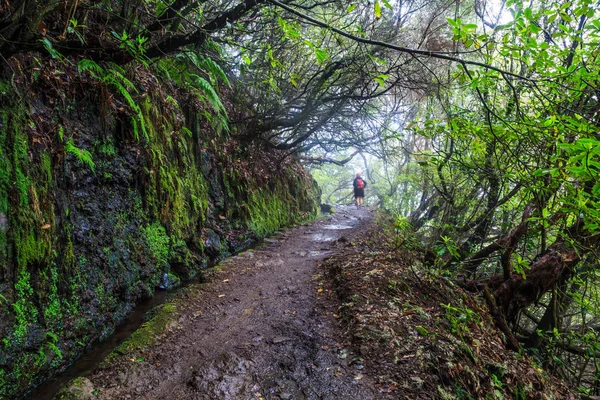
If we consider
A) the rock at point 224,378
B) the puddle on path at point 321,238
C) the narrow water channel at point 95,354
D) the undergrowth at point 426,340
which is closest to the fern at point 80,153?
the narrow water channel at point 95,354

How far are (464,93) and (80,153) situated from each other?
8213mm

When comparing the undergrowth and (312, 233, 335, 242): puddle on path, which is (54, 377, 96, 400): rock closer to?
the undergrowth

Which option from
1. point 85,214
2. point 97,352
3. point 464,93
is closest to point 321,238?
point 464,93

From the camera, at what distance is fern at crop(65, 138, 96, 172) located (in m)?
3.75

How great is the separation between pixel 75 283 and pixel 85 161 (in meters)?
1.66

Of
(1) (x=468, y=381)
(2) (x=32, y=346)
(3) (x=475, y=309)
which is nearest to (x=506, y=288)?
(3) (x=475, y=309)

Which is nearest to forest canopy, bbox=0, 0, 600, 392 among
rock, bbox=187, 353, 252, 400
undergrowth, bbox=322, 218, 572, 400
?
undergrowth, bbox=322, 218, 572, 400

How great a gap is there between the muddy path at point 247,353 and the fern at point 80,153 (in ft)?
7.96

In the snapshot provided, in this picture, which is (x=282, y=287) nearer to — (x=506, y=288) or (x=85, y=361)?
(x=85, y=361)

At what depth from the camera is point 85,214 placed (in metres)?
4.01

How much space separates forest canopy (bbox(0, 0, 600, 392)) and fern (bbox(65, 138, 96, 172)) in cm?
92

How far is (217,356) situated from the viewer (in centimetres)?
339

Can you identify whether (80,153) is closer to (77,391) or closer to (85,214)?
(85,214)

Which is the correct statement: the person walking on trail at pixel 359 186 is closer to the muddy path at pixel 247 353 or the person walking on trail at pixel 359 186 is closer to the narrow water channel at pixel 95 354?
the muddy path at pixel 247 353
